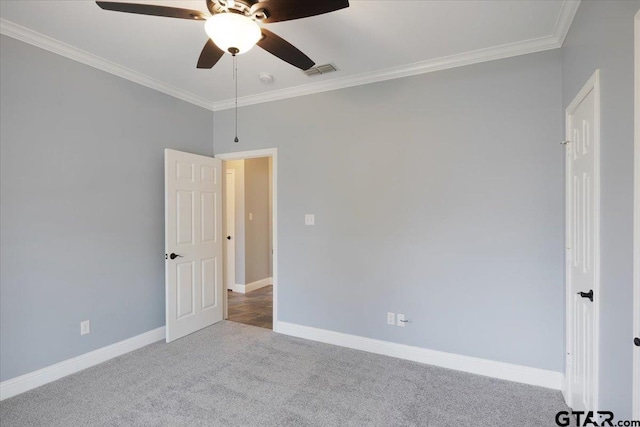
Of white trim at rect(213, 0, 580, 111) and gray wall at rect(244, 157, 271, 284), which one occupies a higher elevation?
white trim at rect(213, 0, 580, 111)

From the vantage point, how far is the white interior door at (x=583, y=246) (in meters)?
1.74

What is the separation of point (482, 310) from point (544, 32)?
224 cm

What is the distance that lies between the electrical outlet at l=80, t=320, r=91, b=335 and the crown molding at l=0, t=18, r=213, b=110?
7.54 feet

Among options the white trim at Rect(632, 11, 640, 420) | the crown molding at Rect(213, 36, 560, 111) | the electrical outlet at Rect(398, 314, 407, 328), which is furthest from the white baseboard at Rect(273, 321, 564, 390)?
the crown molding at Rect(213, 36, 560, 111)

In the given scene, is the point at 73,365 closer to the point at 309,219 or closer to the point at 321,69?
the point at 309,219

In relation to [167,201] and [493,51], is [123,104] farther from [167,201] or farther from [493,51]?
[493,51]

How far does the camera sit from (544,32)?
2.43 meters

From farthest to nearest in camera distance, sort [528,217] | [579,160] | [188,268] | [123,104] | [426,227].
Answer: [188,268]
[123,104]
[426,227]
[528,217]
[579,160]

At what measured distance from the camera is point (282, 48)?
6.40 ft

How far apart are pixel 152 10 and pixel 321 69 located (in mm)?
1717

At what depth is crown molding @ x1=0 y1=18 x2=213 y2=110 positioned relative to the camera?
7.84 ft

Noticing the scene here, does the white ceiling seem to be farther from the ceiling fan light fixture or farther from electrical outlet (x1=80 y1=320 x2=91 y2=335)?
electrical outlet (x1=80 y1=320 x2=91 y2=335)

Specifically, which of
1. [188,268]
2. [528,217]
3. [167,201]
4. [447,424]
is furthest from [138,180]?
[528,217]

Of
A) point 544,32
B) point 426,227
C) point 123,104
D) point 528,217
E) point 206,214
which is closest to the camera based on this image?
point 544,32
